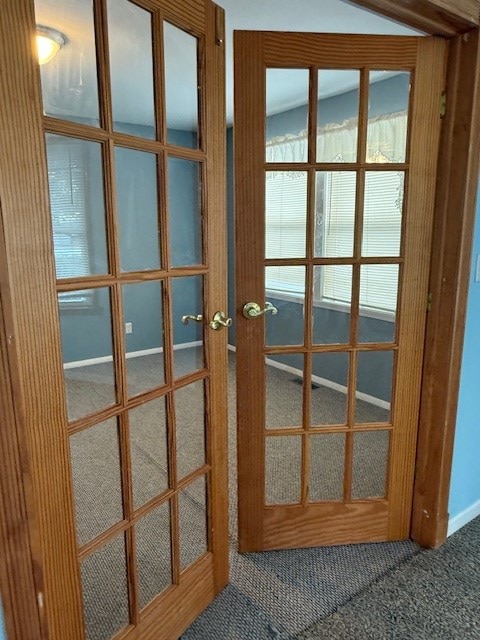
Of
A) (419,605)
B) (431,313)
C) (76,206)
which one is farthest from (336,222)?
(419,605)

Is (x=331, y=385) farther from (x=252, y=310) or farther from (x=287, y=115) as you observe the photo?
(x=287, y=115)

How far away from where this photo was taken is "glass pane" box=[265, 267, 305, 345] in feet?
5.43

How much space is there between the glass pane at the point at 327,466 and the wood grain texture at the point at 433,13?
4.92 ft

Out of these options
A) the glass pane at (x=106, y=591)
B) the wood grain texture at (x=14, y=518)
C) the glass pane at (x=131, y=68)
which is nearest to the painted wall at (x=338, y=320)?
the glass pane at (x=131, y=68)

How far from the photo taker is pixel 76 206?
104cm

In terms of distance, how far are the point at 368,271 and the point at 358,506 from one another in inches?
38.9

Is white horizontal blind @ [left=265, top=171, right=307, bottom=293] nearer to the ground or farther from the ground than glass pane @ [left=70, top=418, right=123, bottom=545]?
farther from the ground

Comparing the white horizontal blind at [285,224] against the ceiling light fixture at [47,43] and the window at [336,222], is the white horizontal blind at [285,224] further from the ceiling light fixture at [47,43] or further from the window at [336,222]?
the ceiling light fixture at [47,43]

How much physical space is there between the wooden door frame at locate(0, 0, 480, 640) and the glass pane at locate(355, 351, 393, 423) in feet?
0.51

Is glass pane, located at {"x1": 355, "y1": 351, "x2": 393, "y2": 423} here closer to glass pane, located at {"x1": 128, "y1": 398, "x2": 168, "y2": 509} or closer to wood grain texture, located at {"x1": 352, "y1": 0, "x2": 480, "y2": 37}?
glass pane, located at {"x1": 128, "y1": 398, "x2": 168, "y2": 509}

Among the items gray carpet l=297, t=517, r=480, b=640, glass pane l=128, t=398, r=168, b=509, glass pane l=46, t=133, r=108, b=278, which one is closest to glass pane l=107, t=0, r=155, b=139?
glass pane l=46, t=133, r=108, b=278

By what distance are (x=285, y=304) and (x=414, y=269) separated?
52 centimetres

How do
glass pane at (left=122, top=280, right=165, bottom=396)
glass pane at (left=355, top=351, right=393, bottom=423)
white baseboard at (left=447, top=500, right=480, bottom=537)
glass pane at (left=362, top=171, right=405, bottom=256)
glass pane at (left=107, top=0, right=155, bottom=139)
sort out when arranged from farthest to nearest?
white baseboard at (left=447, top=500, right=480, bottom=537), glass pane at (left=355, top=351, right=393, bottom=423), glass pane at (left=362, top=171, right=405, bottom=256), glass pane at (left=122, top=280, right=165, bottom=396), glass pane at (left=107, top=0, right=155, bottom=139)

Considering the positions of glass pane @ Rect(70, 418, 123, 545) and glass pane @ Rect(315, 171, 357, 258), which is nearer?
glass pane @ Rect(70, 418, 123, 545)
